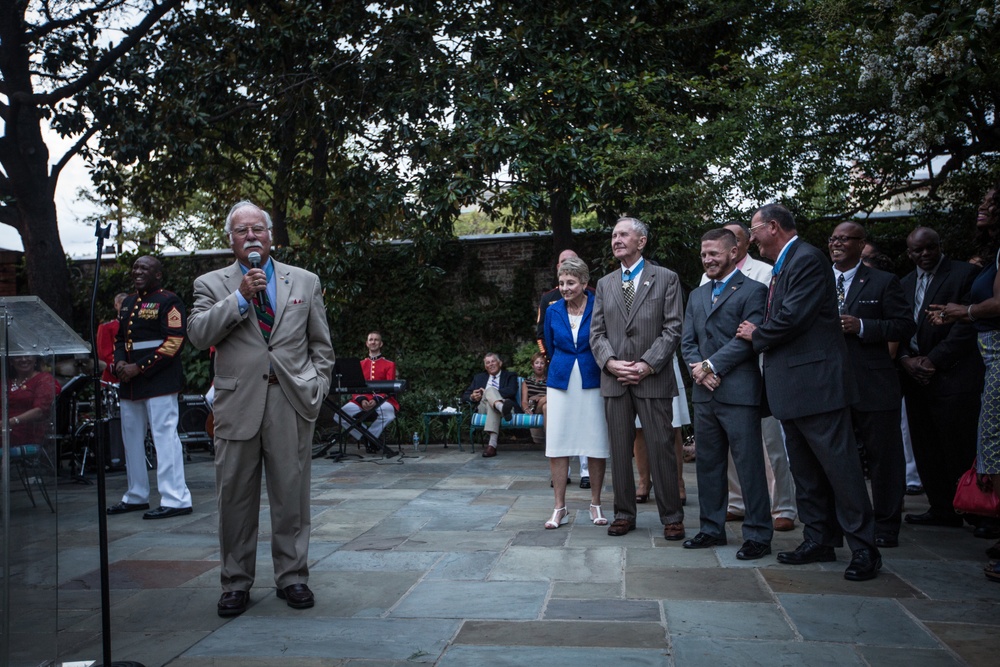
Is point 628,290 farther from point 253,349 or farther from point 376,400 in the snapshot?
point 376,400

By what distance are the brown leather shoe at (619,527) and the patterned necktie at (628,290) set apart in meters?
1.39

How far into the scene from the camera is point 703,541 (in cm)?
544

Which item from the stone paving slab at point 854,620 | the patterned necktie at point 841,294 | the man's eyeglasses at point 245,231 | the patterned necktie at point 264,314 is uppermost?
the man's eyeglasses at point 245,231

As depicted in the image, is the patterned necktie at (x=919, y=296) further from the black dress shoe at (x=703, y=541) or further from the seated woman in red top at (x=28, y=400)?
the seated woman in red top at (x=28, y=400)

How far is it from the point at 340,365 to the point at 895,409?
7046 millimetres

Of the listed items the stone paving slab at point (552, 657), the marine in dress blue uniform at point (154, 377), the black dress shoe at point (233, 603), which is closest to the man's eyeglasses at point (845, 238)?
the stone paving slab at point (552, 657)

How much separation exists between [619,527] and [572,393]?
3.09 feet

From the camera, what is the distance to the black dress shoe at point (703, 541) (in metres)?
5.43

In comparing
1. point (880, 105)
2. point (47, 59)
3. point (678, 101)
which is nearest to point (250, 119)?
point (47, 59)

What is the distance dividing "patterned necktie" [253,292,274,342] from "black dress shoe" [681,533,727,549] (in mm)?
2809

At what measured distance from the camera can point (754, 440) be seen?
17.3ft

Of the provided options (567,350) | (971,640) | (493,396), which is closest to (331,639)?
(971,640)

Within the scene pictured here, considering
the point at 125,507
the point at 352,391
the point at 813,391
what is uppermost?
the point at 813,391

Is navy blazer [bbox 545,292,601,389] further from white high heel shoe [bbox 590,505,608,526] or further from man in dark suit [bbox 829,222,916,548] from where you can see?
man in dark suit [bbox 829,222,916,548]
